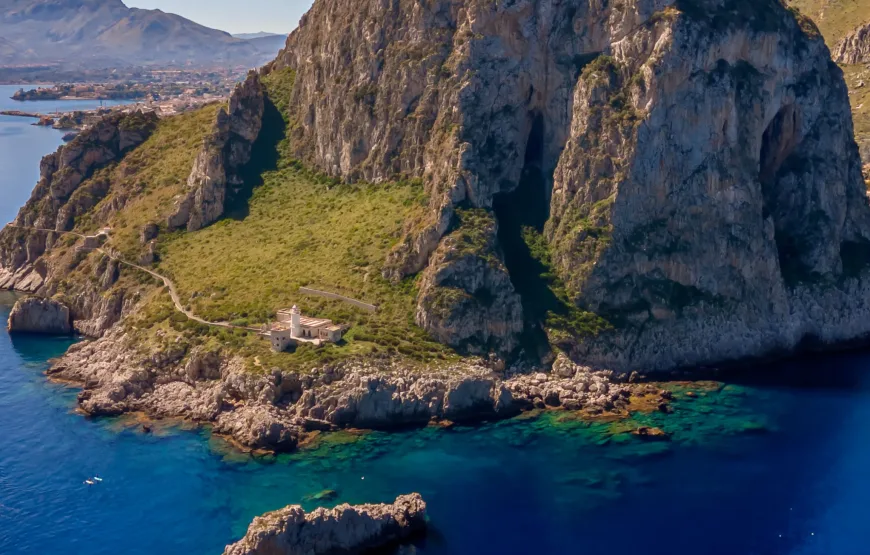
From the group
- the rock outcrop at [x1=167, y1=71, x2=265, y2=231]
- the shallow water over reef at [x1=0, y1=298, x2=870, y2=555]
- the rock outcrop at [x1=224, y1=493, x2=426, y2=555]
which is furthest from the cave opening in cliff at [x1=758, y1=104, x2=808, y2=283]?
the rock outcrop at [x1=167, y1=71, x2=265, y2=231]

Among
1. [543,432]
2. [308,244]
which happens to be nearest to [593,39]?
[308,244]

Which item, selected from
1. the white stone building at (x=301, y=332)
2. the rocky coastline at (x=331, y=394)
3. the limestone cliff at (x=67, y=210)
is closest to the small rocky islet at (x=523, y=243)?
the rocky coastline at (x=331, y=394)

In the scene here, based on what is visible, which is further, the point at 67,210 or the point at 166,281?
the point at 67,210

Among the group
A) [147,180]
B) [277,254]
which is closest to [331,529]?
[277,254]

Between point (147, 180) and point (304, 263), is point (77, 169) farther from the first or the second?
A: point (304, 263)

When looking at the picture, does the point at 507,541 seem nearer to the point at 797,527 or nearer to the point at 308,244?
the point at 797,527

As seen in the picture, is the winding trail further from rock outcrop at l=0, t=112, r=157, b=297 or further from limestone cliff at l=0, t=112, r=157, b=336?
rock outcrop at l=0, t=112, r=157, b=297
